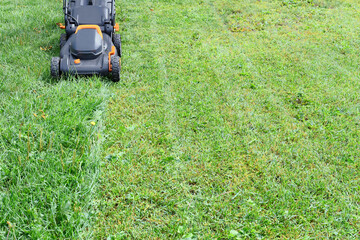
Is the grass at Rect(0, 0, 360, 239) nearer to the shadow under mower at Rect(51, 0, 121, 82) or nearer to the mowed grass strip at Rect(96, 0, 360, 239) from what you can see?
the mowed grass strip at Rect(96, 0, 360, 239)

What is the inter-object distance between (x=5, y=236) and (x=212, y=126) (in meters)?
2.53

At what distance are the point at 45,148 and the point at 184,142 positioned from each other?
5.08 ft

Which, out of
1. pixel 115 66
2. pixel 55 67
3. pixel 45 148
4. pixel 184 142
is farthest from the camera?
pixel 115 66

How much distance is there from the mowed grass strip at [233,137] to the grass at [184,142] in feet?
0.05

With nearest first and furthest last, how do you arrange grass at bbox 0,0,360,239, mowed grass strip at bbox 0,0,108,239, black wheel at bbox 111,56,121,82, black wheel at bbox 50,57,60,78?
mowed grass strip at bbox 0,0,108,239
grass at bbox 0,0,360,239
black wheel at bbox 50,57,60,78
black wheel at bbox 111,56,121,82

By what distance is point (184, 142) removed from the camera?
3660 mm

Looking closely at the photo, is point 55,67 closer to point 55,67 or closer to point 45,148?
point 55,67

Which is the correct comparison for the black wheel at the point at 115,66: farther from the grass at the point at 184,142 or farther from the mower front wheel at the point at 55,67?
the mower front wheel at the point at 55,67

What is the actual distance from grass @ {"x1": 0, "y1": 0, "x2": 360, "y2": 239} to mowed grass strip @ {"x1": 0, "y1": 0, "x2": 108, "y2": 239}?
15mm

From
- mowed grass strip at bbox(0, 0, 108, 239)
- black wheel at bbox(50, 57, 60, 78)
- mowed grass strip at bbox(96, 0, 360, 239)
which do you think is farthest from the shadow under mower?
mowed grass strip at bbox(96, 0, 360, 239)

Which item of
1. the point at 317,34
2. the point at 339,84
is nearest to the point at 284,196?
the point at 339,84

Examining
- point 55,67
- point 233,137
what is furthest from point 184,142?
point 55,67

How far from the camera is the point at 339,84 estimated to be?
16.1 ft

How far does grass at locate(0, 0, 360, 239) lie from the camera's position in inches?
105
